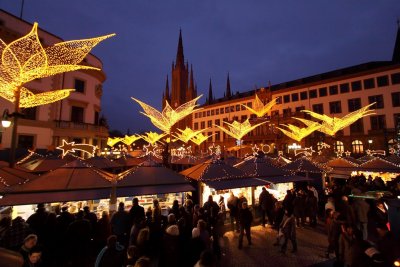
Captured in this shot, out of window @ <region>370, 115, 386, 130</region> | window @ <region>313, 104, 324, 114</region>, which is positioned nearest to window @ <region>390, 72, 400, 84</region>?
window @ <region>370, 115, 386, 130</region>

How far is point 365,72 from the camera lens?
131ft

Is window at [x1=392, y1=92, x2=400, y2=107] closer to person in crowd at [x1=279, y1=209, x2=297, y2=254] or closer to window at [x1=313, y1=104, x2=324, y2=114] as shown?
window at [x1=313, y1=104, x2=324, y2=114]

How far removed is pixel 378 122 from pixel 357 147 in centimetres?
509

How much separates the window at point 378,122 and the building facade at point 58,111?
1683 inches

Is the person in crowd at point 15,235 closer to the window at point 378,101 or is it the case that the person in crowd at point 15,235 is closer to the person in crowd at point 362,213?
the person in crowd at point 362,213

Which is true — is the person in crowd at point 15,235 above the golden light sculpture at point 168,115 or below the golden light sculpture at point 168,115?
below

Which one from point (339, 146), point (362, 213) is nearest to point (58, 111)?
point (362, 213)

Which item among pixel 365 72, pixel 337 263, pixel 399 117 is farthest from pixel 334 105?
pixel 337 263

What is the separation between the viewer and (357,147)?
1570 inches

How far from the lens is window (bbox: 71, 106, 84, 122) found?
29347 millimetres

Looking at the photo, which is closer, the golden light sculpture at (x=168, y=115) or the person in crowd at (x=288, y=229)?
the person in crowd at (x=288, y=229)

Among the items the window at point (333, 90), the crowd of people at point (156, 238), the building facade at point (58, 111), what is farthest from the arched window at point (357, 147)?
the building facade at point (58, 111)

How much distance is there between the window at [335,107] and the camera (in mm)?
43241

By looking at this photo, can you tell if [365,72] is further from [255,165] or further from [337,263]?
[337,263]
